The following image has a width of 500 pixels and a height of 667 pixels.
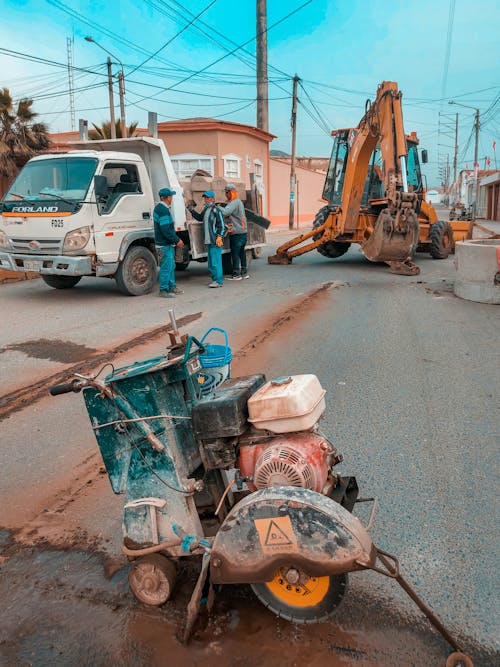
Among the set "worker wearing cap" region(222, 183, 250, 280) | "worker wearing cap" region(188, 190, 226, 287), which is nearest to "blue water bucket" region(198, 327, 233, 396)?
"worker wearing cap" region(188, 190, 226, 287)

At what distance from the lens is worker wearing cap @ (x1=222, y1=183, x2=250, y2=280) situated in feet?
38.7

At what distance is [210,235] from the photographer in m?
11.0

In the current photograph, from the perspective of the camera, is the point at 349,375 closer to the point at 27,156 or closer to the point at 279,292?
the point at 279,292

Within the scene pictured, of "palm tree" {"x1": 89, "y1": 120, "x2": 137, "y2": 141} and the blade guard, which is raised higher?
"palm tree" {"x1": 89, "y1": 120, "x2": 137, "y2": 141}

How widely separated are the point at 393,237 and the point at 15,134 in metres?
15.7

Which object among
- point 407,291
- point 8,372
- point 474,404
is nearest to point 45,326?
point 8,372

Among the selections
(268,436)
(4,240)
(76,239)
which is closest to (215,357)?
(268,436)

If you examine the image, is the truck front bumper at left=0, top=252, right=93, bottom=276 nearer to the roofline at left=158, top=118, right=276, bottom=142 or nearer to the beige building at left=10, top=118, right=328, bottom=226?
the beige building at left=10, top=118, right=328, bottom=226

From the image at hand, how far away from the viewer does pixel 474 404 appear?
4895 mm

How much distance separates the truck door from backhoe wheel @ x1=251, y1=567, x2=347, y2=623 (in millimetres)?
→ 7969

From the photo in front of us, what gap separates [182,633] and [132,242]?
862 centimetres

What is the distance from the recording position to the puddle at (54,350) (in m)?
6.43

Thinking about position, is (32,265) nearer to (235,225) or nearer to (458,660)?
(235,225)

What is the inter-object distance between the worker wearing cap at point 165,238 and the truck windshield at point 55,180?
127cm
